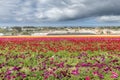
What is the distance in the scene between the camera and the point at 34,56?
14867 millimetres

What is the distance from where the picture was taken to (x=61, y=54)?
16.2 metres

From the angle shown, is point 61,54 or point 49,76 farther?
point 61,54

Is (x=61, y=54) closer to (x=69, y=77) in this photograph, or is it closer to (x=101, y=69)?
(x=101, y=69)

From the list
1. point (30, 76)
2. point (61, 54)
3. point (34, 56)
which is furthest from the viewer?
point (61, 54)

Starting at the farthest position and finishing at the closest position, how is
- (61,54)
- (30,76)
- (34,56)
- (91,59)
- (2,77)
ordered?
(61,54) → (34,56) → (91,59) → (30,76) → (2,77)

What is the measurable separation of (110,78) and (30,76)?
238 cm

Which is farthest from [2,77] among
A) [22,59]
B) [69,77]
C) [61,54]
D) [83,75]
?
[61,54]

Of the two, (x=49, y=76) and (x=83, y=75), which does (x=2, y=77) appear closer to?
(x=49, y=76)

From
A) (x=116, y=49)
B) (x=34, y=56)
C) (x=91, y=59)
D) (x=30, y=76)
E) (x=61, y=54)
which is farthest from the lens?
(x=116, y=49)

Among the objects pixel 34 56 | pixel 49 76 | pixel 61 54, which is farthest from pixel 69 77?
pixel 61 54

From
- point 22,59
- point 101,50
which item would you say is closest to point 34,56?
point 22,59

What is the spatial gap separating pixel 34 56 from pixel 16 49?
154 inches

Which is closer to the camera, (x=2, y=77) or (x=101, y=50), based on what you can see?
(x=2, y=77)

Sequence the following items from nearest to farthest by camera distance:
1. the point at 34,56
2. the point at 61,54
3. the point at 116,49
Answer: the point at 34,56, the point at 61,54, the point at 116,49
